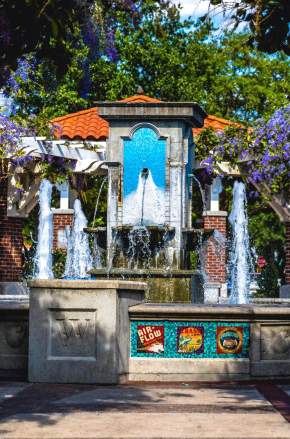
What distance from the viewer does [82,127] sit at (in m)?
29.3

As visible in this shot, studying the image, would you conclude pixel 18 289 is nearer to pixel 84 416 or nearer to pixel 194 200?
pixel 194 200

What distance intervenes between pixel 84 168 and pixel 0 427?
19809 millimetres

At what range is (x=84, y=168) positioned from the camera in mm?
27672

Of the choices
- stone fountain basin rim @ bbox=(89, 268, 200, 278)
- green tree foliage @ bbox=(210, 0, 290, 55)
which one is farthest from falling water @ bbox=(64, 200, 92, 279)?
green tree foliage @ bbox=(210, 0, 290, 55)

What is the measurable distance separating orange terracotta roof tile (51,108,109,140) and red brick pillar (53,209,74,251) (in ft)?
6.98

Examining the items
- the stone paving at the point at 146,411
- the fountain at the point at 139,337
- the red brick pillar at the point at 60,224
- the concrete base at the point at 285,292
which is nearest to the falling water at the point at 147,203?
the fountain at the point at 139,337

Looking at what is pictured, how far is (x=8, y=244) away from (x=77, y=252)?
2.41 meters

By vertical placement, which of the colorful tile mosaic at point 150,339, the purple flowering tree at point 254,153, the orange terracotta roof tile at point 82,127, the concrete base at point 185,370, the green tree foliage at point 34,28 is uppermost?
the orange terracotta roof tile at point 82,127

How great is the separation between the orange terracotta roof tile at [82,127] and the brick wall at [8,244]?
209 cm

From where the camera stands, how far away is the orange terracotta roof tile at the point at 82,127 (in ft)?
93.2

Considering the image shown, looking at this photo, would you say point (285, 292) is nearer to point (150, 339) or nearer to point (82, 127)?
point (82, 127)

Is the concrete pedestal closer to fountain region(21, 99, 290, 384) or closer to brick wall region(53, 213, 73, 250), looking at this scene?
fountain region(21, 99, 290, 384)

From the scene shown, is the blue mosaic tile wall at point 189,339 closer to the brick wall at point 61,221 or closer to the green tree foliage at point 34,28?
the green tree foliage at point 34,28

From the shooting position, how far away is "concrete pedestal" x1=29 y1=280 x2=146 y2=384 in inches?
451
